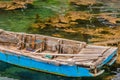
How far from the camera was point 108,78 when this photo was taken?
1953 cm

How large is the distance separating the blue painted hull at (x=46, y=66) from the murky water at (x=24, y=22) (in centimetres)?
35

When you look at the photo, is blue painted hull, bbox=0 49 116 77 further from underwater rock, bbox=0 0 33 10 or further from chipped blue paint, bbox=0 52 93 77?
underwater rock, bbox=0 0 33 10

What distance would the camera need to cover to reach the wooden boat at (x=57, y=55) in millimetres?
18469

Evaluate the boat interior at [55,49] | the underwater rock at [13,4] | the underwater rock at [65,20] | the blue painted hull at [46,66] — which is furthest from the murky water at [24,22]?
the underwater rock at [65,20]

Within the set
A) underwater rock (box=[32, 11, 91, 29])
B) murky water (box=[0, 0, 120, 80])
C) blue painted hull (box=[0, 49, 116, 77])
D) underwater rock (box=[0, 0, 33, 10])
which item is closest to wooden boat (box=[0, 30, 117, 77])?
blue painted hull (box=[0, 49, 116, 77])

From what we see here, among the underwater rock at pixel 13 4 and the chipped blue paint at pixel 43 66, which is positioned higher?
the underwater rock at pixel 13 4

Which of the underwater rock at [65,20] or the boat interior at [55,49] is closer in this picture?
the boat interior at [55,49]

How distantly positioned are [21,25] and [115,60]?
1147 centimetres

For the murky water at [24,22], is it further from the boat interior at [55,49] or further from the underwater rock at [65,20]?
the underwater rock at [65,20]

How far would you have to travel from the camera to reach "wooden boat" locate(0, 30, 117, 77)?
1847 centimetres

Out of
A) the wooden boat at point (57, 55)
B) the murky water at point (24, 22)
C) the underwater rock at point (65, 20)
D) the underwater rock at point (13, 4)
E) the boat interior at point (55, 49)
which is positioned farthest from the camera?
the underwater rock at point (13, 4)

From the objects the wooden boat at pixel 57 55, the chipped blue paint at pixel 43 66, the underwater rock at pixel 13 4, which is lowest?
the chipped blue paint at pixel 43 66

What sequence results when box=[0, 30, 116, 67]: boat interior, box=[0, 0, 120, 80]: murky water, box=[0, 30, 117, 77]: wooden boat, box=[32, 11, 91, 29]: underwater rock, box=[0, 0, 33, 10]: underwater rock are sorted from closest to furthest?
box=[0, 30, 117, 77]: wooden boat → box=[0, 30, 116, 67]: boat interior → box=[0, 0, 120, 80]: murky water → box=[32, 11, 91, 29]: underwater rock → box=[0, 0, 33, 10]: underwater rock

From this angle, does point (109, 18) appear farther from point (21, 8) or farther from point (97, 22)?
point (21, 8)
